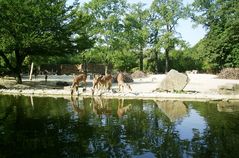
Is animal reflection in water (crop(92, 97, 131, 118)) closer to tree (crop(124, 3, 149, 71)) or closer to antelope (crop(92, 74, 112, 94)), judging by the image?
antelope (crop(92, 74, 112, 94))

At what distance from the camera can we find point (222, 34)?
161 feet

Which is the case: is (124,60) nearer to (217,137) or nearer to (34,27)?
(34,27)

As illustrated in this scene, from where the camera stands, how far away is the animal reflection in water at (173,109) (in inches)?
510

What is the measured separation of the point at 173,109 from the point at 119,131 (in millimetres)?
A: 5427

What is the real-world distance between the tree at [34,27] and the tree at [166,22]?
1253 inches

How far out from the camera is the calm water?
25.7 feet

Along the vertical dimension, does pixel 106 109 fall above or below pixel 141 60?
below

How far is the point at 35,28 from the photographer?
29.0 metres

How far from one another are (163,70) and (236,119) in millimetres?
52652

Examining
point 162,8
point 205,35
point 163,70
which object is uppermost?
point 162,8

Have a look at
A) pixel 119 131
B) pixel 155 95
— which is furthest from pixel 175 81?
pixel 119 131

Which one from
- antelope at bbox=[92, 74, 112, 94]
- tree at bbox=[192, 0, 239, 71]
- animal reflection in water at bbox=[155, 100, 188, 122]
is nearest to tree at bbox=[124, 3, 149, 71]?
tree at bbox=[192, 0, 239, 71]

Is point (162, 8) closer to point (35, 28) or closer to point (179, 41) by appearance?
point (179, 41)

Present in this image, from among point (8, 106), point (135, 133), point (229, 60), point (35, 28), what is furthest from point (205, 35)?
point (135, 133)
